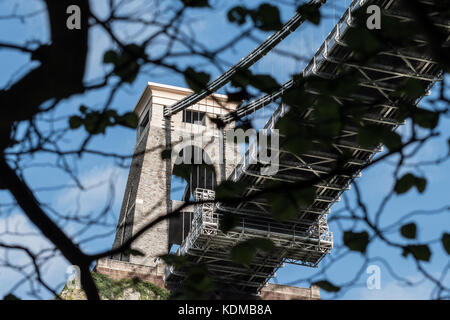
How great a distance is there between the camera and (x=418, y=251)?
276 cm

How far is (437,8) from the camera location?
297 cm

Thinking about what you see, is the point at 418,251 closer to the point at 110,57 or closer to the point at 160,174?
the point at 110,57

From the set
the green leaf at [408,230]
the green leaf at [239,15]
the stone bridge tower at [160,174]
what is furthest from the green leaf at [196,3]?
the stone bridge tower at [160,174]

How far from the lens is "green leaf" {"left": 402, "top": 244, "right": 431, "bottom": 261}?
2740 millimetres

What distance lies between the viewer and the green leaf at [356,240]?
2.84 meters

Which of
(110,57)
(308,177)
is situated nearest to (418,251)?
(110,57)

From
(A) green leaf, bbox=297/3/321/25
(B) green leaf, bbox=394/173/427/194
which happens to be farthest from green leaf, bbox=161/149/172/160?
(B) green leaf, bbox=394/173/427/194

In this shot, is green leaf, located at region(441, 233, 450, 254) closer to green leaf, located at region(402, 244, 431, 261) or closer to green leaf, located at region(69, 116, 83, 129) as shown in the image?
green leaf, located at region(402, 244, 431, 261)

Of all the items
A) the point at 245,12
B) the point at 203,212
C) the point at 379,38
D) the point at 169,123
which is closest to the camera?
the point at 379,38
